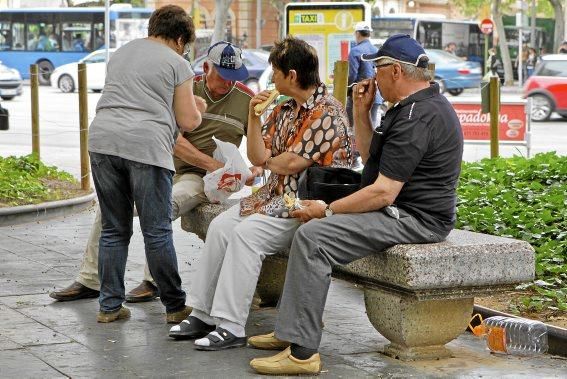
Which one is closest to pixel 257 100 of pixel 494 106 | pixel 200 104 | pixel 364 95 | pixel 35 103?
pixel 200 104

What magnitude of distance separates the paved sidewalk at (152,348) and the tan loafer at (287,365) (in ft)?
0.23

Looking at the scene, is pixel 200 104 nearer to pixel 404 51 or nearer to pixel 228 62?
pixel 228 62

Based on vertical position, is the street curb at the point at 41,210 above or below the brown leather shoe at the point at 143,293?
below

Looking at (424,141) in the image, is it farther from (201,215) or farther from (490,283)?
(201,215)

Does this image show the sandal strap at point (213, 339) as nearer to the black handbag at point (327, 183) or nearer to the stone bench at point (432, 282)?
the stone bench at point (432, 282)

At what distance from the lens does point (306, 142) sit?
20.1 ft

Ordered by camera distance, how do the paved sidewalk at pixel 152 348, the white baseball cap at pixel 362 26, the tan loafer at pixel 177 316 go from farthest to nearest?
the white baseball cap at pixel 362 26, the tan loafer at pixel 177 316, the paved sidewalk at pixel 152 348

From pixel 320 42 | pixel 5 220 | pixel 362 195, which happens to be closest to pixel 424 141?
pixel 362 195

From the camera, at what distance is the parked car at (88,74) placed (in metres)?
39.3

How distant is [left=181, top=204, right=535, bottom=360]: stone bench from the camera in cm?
554

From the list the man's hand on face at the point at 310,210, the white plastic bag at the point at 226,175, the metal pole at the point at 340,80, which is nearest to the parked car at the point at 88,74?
the metal pole at the point at 340,80

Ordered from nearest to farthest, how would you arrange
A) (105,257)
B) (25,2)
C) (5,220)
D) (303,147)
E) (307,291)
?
(307,291)
(303,147)
(105,257)
(5,220)
(25,2)

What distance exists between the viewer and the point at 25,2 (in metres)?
53.9

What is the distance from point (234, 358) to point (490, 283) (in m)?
1.32
